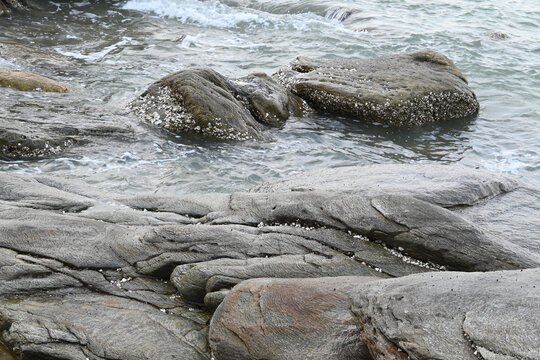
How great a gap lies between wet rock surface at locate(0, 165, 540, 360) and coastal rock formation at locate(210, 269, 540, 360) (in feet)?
0.17

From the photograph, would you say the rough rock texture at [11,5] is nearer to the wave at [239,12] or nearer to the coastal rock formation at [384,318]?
the wave at [239,12]

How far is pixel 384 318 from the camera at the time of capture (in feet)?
14.6

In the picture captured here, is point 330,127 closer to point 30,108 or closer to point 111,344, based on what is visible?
point 30,108

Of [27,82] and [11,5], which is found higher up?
[11,5]

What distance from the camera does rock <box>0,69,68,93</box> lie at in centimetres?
1296

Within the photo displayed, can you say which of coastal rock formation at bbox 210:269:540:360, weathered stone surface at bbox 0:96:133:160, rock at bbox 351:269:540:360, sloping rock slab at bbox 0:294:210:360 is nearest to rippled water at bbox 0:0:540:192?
weathered stone surface at bbox 0:96:133:160

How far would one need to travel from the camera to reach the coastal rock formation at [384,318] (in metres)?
4.11

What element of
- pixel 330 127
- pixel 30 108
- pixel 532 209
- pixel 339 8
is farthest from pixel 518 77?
pixel 30 108

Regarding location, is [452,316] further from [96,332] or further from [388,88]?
[388,88]

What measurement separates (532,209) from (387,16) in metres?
17.2

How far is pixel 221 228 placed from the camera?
6.39m

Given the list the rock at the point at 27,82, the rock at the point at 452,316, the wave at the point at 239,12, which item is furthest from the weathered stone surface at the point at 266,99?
the wave at the point at 239,12

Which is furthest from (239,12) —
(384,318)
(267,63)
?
(384,318)

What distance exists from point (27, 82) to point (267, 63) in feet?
22.9
